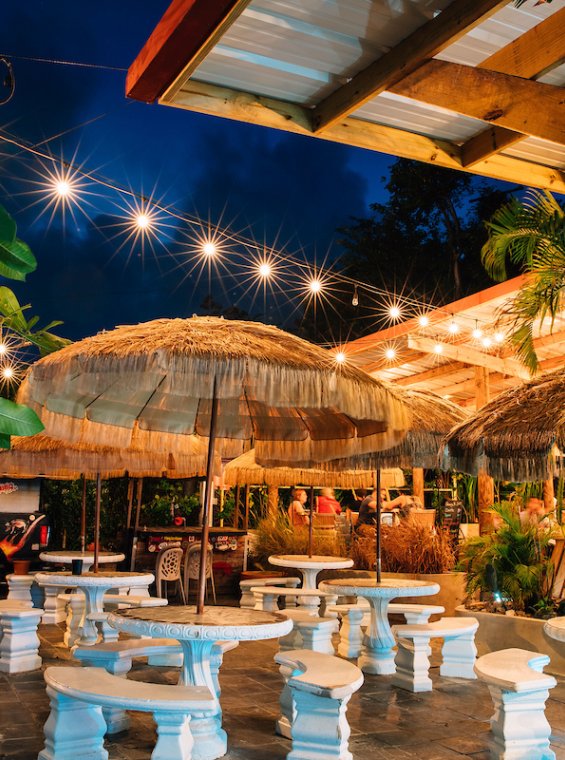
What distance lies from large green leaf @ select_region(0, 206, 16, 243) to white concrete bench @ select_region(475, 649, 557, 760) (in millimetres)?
3859

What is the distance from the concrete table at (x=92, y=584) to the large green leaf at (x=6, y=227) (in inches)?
223

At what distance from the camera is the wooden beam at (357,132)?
12.8 feet

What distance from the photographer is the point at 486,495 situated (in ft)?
37.9

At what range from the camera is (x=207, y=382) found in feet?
13.3

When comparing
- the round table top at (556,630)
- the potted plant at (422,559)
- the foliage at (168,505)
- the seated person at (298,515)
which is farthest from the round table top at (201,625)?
the foliage at (168,505)

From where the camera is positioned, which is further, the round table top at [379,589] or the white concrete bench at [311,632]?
the round table top at [379,589]

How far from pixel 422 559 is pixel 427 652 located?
10.5 ft

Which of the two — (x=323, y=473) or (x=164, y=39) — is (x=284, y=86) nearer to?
(x=164, y=39)

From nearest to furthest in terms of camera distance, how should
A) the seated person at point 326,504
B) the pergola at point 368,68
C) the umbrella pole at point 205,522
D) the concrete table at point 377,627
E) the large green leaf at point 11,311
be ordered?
the large green leaf at point 11,311
the pergola at point 368,68
the umbrella pole at point 205,522
the concrete table at point 377,627
the seated person at point 326,504

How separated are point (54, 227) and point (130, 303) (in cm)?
1386

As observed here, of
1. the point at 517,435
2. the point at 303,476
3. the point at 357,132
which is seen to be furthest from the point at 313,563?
the point at 357,132

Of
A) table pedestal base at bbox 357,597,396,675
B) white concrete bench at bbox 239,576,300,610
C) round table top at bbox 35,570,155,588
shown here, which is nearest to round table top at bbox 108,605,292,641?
round table top at bbox 35,570,155,588

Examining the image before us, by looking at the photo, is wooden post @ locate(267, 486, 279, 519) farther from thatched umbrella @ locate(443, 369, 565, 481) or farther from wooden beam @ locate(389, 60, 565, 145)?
wooden beam @ locate(389, 60, 565, 145)

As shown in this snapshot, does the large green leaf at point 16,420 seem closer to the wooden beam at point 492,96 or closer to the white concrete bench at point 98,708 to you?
the white concrete bench at point 98,708
